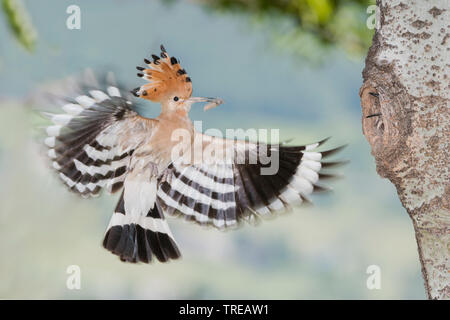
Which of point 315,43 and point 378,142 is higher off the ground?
point 315,43

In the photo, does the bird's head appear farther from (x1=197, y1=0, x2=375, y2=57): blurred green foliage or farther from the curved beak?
(x1=197, y1=0, x2=375, y2=57): blurred green foliage

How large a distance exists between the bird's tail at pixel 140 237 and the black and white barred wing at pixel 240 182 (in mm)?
38

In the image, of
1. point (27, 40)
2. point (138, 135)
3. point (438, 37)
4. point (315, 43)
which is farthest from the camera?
point (315, 43)

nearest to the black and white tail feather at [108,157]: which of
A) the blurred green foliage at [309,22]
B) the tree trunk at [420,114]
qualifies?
the tree trunk at [420,114]

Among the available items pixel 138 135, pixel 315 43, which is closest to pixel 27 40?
pixel 138 135

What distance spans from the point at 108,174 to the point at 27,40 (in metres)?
0.65

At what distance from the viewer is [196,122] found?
928 mm

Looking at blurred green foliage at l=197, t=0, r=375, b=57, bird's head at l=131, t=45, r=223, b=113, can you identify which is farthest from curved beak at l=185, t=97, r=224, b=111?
blurred green foliage at l=197, t=0, r=375, b=57

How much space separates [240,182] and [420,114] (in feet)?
1.42

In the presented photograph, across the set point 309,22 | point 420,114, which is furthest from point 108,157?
point 309,22

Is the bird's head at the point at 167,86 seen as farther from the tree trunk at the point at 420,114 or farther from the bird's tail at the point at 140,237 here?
the tree trunk at the point at 420,114

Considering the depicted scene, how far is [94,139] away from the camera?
882 mm

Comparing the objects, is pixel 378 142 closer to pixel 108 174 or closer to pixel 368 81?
pixel 368 81

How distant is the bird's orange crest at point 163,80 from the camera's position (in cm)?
82
